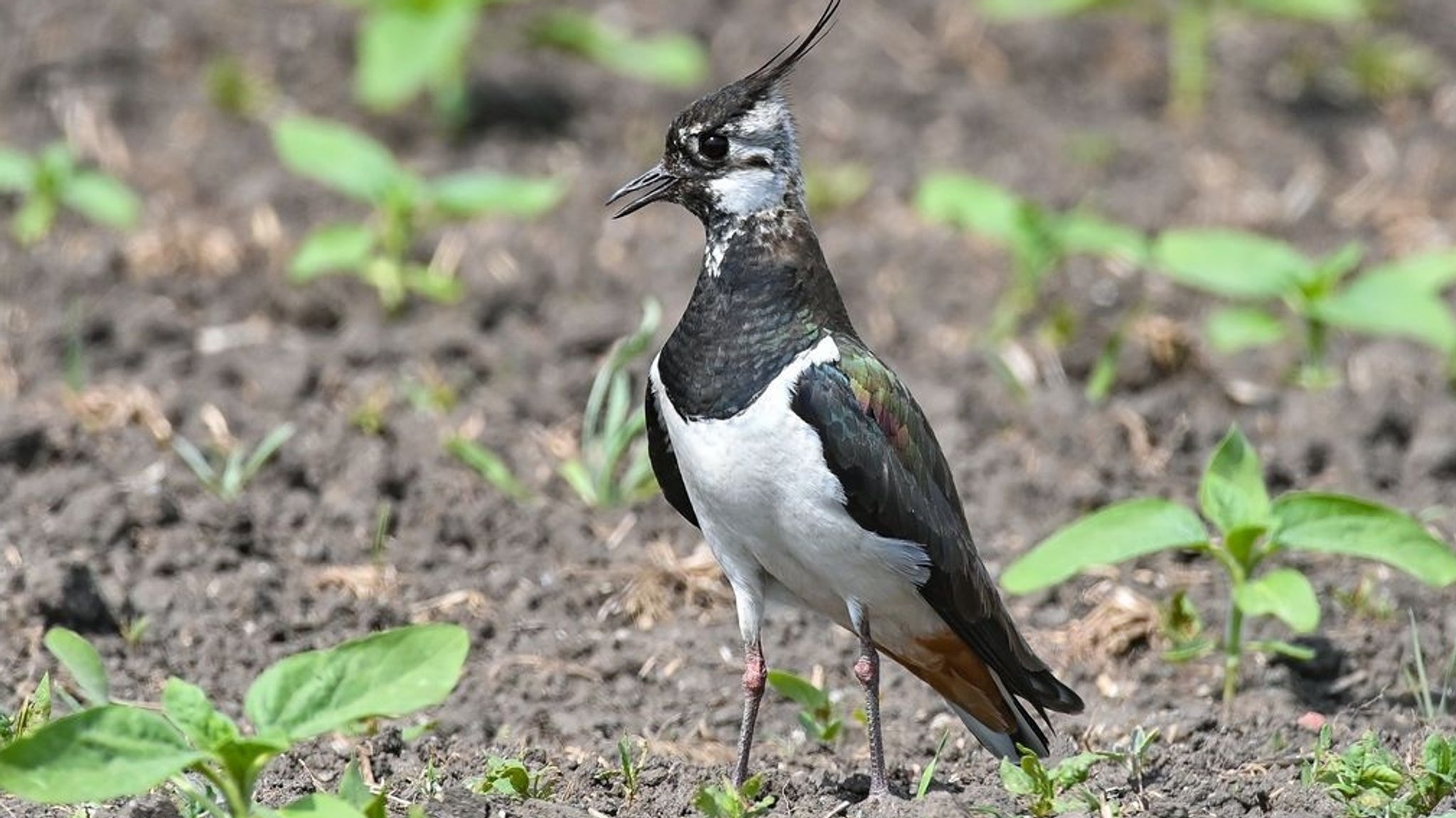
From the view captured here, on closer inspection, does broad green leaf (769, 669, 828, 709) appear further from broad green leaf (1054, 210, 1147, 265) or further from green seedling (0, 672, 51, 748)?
broad green leaf (1054, 210, 1147, 265)

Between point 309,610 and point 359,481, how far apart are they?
63 centimetres

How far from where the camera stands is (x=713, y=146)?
4.86 meters

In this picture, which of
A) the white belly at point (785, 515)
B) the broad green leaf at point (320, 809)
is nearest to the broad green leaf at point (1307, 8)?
the white belly at point (785, 515)

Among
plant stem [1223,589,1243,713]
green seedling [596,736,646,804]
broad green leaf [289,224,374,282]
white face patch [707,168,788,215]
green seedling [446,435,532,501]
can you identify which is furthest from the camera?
broad green leaf [289,224,374,282]

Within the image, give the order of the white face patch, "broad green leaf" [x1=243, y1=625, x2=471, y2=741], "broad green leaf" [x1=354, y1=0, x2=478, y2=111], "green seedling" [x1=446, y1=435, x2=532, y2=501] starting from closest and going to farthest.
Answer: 1. "broad green leaf" [x1=243, y1=625, x2=471, y2=741]
2. the white face patch
3. "green seedling" [x1=446, y1=435, x2=532, y2=501]
4. "broad green leaf" [x1=354, y1=0, x2=478, y2=111]

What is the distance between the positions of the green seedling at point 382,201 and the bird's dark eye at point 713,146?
2.08m

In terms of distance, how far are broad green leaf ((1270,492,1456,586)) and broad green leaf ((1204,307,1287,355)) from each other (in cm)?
172

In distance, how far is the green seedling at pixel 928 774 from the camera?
177 inches

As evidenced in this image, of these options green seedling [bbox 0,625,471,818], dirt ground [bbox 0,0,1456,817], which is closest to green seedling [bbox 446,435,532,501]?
dirt ground [bbox 0,0,1456,817]

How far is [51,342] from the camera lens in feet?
22.5

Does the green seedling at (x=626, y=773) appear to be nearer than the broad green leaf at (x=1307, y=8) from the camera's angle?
Yes

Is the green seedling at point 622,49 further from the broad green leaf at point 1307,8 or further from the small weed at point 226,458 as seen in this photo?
the small weed at point 226,458

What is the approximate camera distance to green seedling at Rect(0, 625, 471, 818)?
3.42 meters

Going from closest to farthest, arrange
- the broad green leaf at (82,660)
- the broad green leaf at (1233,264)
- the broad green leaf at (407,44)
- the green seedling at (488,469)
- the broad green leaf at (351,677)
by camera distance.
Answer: the broad green leaf at (351,677)
the broad green leaf at (82,660)
the green seedling at (488,469)
the broad green leaf at (1233,264)
the broad green leaf at (407,44)
